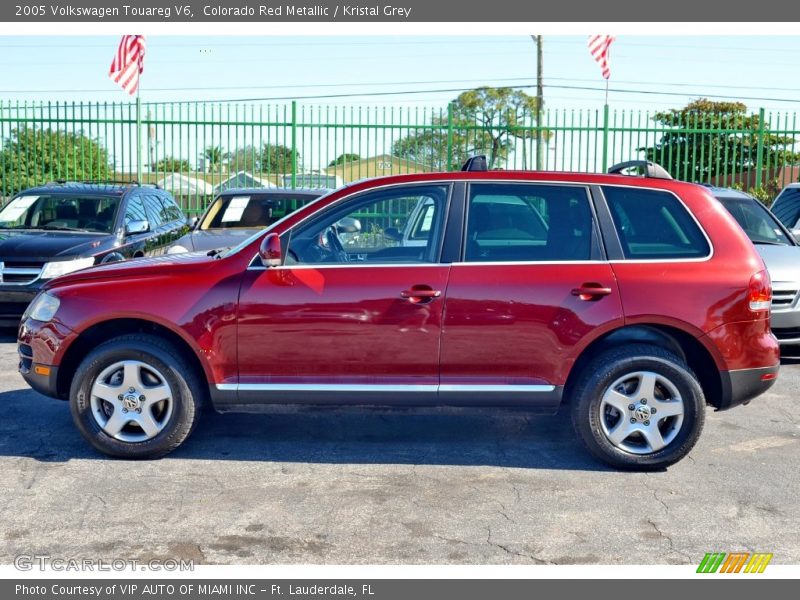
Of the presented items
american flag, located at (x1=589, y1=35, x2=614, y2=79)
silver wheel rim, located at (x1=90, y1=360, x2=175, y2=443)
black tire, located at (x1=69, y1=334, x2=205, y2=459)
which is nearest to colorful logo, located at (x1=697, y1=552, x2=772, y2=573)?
black tire, located at (x1=69, y1=334, x2=205, y2=459)

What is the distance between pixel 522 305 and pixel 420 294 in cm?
60

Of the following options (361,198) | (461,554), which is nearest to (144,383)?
(361,198)

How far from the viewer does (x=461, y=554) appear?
434 centimetres

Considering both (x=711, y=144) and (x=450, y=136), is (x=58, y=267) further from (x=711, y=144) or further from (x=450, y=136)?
(x=711, y=144)

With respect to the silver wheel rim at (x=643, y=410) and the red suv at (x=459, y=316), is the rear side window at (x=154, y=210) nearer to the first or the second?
the red suv at (x=459, y=316)

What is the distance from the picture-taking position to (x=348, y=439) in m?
6.25

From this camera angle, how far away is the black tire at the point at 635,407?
5.49m

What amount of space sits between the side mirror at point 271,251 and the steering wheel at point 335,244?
31 cm

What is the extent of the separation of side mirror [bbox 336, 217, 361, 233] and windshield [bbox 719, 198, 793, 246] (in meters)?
5.41

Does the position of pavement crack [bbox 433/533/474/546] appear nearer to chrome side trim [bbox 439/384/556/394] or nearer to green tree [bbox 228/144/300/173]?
chrome side trim [bbox 439/384/556/394]

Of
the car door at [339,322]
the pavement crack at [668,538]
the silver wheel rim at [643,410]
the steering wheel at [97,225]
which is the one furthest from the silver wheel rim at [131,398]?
the steering wheel at [97,225]

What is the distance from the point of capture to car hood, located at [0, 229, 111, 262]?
381 inches

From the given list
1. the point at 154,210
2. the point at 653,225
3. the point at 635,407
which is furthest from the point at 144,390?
the point at 154,210
